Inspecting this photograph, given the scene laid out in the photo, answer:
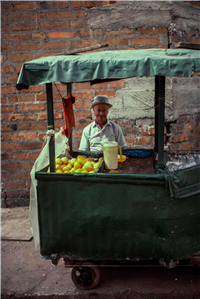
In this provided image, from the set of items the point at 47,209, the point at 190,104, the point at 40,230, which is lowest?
the point at 40,230

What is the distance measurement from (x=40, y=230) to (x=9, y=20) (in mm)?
3456

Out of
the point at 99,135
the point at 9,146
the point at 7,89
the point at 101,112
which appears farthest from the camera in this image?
the point at 9,146

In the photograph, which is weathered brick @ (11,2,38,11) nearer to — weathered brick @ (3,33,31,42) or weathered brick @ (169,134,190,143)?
weathered brick @ (3,33,31,42)

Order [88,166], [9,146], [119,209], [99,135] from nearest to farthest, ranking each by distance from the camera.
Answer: [119,209] → [88,166] → [99,135] → [9,146]

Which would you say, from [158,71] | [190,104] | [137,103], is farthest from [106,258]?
[190,104]

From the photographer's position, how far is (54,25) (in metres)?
4.43

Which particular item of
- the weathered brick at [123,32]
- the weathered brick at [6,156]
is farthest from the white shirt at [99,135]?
A: the weathered brick at [123,32]

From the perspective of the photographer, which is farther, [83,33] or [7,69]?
[7,69]

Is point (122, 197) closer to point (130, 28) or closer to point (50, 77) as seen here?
point (50, 77)

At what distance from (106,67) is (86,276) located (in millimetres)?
2099

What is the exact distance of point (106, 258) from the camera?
2.77 meters

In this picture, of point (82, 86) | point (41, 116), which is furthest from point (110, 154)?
point (41, 116)

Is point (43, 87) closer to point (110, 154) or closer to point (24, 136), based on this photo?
point (24, 136)

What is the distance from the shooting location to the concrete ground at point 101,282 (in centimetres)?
285
